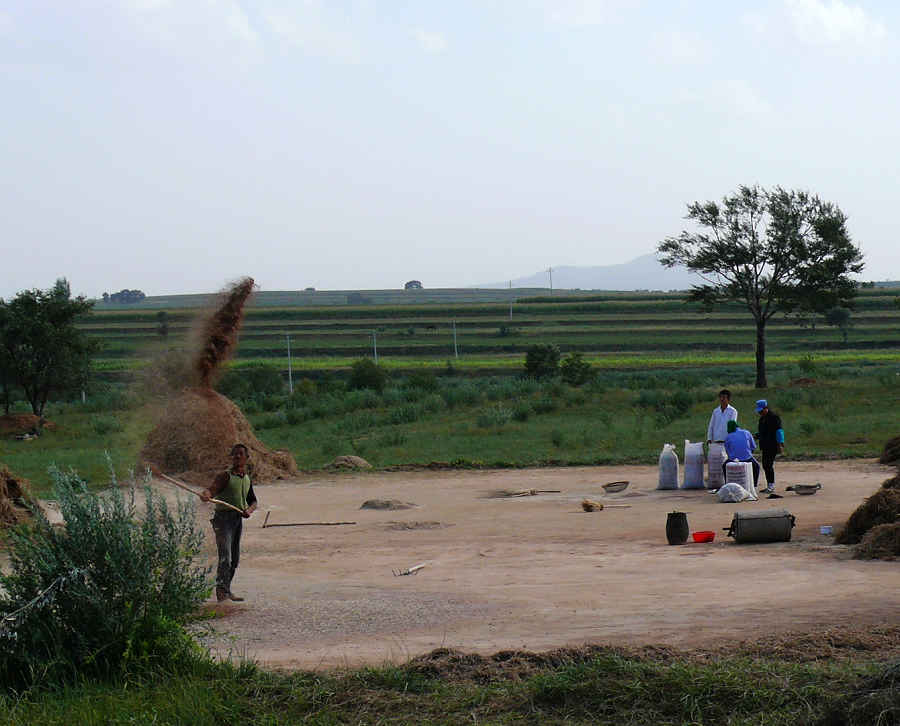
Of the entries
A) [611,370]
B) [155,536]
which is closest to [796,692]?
[155,536]

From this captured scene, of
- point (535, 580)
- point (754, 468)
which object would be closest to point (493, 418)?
point (754, 468)

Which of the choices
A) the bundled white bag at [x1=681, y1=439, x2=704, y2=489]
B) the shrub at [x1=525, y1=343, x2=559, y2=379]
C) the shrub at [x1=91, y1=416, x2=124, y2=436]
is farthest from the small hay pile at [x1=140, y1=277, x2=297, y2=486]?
the shrub at [x1=525, y1=343, x2=559, y2=379]

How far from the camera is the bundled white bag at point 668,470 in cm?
2042

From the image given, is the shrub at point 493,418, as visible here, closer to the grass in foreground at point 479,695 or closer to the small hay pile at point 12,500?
the small hay pile at point 12,500

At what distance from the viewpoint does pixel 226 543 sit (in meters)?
12.3

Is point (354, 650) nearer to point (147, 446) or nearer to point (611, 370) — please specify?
point (147, 446)

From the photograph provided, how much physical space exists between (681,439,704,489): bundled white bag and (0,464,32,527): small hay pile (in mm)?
10456

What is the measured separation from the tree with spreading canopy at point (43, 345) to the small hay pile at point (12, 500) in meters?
26.8

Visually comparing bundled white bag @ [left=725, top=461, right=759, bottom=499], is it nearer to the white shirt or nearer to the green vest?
the white shirt

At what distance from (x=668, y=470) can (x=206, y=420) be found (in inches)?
361

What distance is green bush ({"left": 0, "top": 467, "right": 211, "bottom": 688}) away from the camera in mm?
8859

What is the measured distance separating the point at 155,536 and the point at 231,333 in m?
15.2

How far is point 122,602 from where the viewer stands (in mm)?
9070

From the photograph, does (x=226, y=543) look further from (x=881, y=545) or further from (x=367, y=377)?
(x=367, y=377)
